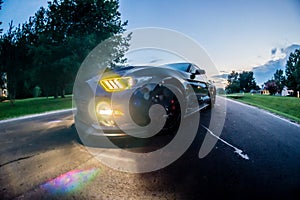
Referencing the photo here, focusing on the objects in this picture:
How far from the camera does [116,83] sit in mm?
2547

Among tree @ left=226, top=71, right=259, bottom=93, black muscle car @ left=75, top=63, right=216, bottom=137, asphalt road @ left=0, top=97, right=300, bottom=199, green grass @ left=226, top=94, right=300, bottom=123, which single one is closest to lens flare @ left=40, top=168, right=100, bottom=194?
asphalt road @ left=0, top=97, right=300, bottom=199

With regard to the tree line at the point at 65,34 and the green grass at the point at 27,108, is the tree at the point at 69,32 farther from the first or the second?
the green grass at the point at 27,108

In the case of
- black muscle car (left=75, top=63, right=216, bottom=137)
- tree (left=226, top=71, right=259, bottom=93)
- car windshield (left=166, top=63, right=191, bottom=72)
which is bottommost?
black muscle car (left=75, top=63, right=216, bottom=137)

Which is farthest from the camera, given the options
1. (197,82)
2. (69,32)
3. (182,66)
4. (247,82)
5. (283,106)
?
(247,82)

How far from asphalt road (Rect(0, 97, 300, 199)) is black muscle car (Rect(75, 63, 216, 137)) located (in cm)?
45

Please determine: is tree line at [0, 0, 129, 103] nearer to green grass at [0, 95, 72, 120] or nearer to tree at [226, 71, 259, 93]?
green grass at [0, 95, 72, 120]

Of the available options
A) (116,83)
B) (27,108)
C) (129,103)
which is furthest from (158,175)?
(27,108)

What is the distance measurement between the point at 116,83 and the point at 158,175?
1.42 meters

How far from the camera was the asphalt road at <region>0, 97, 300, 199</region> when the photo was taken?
1.58m

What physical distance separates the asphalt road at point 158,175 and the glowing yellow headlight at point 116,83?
3.23 feet

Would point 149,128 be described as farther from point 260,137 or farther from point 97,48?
point 97,48

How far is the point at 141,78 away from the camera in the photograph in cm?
277

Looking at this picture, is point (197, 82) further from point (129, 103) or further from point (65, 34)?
point (65, 34)

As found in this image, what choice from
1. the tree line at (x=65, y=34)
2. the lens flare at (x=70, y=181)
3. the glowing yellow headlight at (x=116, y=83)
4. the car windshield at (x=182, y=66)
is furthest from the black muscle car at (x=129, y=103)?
the tree line at (x=65, y=34)
